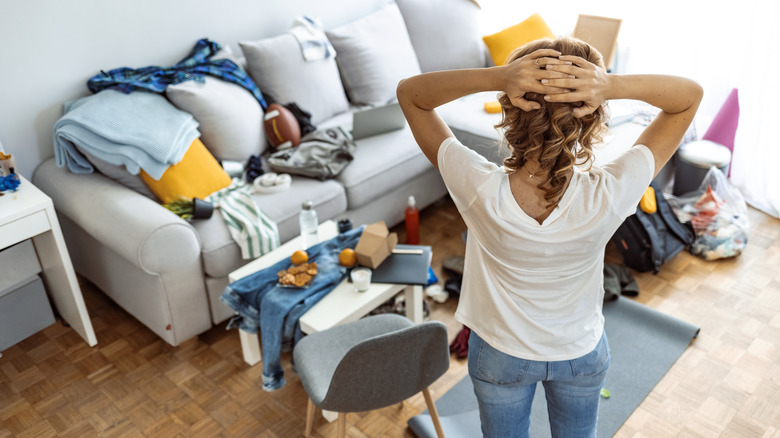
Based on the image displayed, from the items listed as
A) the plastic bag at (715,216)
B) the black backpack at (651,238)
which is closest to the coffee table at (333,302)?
the black backpack at (651,238)

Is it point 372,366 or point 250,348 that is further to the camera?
point 250,348

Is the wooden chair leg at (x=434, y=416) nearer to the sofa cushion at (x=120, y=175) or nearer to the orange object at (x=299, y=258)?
the orange object at (x=299, y=258)

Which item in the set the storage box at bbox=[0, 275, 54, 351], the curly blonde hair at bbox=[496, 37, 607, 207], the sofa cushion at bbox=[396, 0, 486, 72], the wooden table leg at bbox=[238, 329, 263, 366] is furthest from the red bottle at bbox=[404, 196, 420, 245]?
the curly blonde hair at bbox=[496, 37, 607, 207]

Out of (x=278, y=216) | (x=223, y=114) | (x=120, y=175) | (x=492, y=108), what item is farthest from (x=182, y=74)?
(x=492, y=108)

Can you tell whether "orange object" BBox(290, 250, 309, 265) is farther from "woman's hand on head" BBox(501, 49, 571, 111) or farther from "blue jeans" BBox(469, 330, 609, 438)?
"woman's hand on head" BBox(501, 49, 571, 111)

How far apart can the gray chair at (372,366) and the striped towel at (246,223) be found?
0.62 m

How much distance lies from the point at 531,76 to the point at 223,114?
1999 millimetres

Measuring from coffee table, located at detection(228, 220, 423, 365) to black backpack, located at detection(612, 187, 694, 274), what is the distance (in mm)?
1119

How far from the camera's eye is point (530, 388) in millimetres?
1421

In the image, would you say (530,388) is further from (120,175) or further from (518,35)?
(518,35)

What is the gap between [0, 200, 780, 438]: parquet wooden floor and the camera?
2182mm

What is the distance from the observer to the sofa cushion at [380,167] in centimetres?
290

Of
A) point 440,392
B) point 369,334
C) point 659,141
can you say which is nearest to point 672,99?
point 659,141

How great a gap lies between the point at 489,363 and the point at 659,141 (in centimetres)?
56
